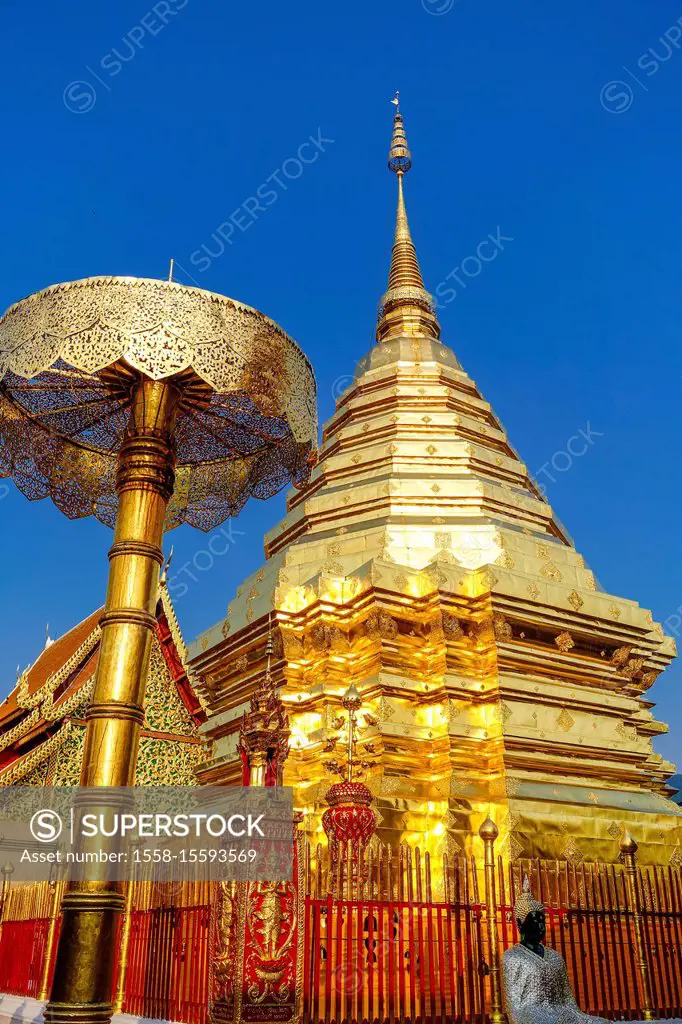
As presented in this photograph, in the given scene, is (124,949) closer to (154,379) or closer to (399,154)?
(154,379)

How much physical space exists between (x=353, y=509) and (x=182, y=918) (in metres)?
7.70

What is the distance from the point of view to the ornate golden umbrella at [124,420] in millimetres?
4250

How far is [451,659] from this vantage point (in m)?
10.5

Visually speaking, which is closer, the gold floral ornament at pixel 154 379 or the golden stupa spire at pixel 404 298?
the gold floral ornament at pixel 154 379

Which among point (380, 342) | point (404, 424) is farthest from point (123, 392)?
point (380, 342)

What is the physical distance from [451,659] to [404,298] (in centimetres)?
937

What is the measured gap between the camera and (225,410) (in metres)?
6.34

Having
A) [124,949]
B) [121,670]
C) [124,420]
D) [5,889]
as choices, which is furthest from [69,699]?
[121,670]

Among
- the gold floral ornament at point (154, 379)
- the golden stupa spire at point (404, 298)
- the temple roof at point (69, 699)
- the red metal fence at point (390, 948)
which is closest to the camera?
the gold floral ornament at point (154, 379)

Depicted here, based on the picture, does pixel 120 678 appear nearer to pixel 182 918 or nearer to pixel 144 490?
pixel 144 490

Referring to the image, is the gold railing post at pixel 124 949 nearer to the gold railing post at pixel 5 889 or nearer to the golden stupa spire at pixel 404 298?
the gold railing post at pixel 5 889

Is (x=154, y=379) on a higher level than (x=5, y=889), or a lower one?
higher

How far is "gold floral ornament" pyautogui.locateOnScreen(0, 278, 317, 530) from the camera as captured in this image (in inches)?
197

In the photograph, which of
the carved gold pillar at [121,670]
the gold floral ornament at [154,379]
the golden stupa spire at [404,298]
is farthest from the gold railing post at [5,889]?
the golden stupa spire at [404,298]
